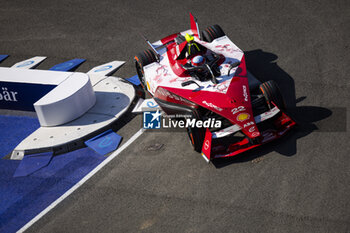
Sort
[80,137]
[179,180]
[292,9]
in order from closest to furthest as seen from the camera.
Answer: [179,180] < [80,137] < [292,9]

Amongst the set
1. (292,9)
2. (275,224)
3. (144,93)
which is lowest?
(275,224)

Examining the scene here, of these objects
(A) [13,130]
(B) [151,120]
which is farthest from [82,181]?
(A) [13,130]

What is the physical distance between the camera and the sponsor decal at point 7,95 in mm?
10758

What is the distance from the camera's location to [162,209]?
7.48m

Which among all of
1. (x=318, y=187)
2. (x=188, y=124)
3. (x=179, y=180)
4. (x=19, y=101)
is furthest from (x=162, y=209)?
(x=19, y=101)

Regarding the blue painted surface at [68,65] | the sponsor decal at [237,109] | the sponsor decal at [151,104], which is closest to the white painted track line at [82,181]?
the sponsor decal at [151,104]

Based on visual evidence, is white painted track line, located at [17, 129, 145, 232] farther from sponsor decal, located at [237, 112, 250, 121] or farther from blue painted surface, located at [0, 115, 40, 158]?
sponsor decal, located at [237, 112, 250, 121]

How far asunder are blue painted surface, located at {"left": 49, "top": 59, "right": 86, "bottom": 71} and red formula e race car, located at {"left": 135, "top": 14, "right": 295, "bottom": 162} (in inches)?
130

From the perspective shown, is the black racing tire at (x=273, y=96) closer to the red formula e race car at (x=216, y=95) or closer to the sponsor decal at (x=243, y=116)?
the red formula e race car at (x=216, y=95)

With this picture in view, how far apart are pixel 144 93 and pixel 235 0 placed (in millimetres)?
7072

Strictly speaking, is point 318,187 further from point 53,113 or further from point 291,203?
point 53,113

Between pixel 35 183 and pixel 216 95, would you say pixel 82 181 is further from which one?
pixel 216 95

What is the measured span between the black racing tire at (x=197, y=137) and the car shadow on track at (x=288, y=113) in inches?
19.9

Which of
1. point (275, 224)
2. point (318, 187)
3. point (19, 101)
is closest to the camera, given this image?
point (275, 224)
